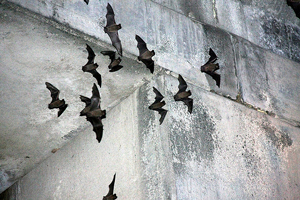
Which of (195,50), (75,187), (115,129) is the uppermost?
(195,50)

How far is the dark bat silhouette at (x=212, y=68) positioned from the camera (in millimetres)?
3841

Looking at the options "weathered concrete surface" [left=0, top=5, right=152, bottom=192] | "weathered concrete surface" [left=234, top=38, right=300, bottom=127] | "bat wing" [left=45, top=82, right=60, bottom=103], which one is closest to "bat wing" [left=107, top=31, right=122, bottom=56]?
"weathered concrete surface" [left=0, top=5, right=152, bottom=192]

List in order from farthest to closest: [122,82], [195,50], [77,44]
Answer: [195,50]
[122,82]
[77,44]

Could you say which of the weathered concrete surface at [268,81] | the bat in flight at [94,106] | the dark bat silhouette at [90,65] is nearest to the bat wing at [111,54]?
the dark bat silhouette at [90,65]

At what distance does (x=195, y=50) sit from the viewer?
13.1 feet

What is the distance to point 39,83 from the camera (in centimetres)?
365

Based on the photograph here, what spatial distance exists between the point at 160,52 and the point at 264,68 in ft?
4.84

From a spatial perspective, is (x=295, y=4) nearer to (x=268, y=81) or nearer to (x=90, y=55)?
(x=268, y=81)

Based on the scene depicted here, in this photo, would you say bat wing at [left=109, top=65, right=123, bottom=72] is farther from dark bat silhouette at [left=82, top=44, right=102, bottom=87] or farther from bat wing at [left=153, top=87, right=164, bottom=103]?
bat wing at [left=153, top=87, right=164, bottom=103]

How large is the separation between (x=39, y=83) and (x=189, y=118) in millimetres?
1426

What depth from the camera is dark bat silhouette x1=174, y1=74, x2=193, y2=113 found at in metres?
3.46

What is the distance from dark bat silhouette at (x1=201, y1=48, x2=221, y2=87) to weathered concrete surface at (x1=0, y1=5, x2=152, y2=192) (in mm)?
590

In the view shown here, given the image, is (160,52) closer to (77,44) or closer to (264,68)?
(77,44)

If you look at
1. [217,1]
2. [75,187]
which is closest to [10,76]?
[75,187]
